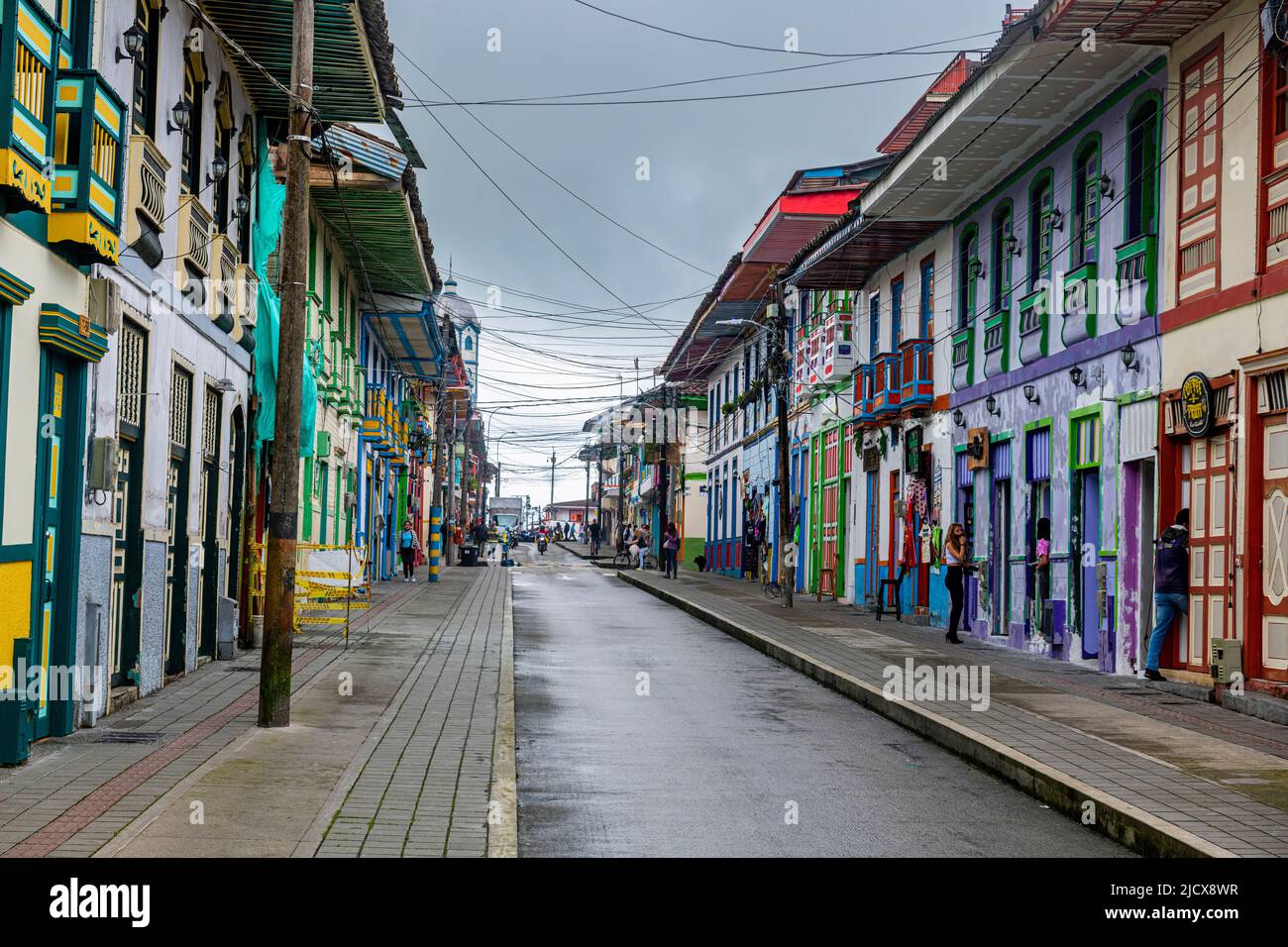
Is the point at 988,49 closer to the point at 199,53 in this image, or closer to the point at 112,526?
the point at 199,53

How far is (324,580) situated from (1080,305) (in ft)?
34.4

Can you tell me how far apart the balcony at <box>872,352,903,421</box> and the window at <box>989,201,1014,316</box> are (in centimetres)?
372

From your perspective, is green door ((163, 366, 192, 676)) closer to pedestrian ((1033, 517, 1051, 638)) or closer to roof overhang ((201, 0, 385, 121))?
roof overhang ((201, 0, 385, 121))

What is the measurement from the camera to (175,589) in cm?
1393

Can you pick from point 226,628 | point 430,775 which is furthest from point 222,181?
point 430,775

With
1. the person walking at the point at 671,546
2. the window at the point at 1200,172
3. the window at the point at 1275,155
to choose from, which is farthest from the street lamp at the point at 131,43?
the person walking at the point at 671,546

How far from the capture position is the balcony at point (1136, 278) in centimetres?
1520

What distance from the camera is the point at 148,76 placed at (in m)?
12.5

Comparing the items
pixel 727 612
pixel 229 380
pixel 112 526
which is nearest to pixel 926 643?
A: pixel 727 612

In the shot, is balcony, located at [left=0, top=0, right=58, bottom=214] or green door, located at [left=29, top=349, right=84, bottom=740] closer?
balcony, located at [left=0, top=0, right=58, bottom=214]

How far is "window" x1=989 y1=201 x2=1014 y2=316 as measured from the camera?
2014 cm

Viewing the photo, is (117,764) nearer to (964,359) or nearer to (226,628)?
(226,628)

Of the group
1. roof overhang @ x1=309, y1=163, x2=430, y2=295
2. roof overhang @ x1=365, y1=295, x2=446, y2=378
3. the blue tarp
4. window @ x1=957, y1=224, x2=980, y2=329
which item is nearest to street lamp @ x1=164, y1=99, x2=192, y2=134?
the blue tarp
